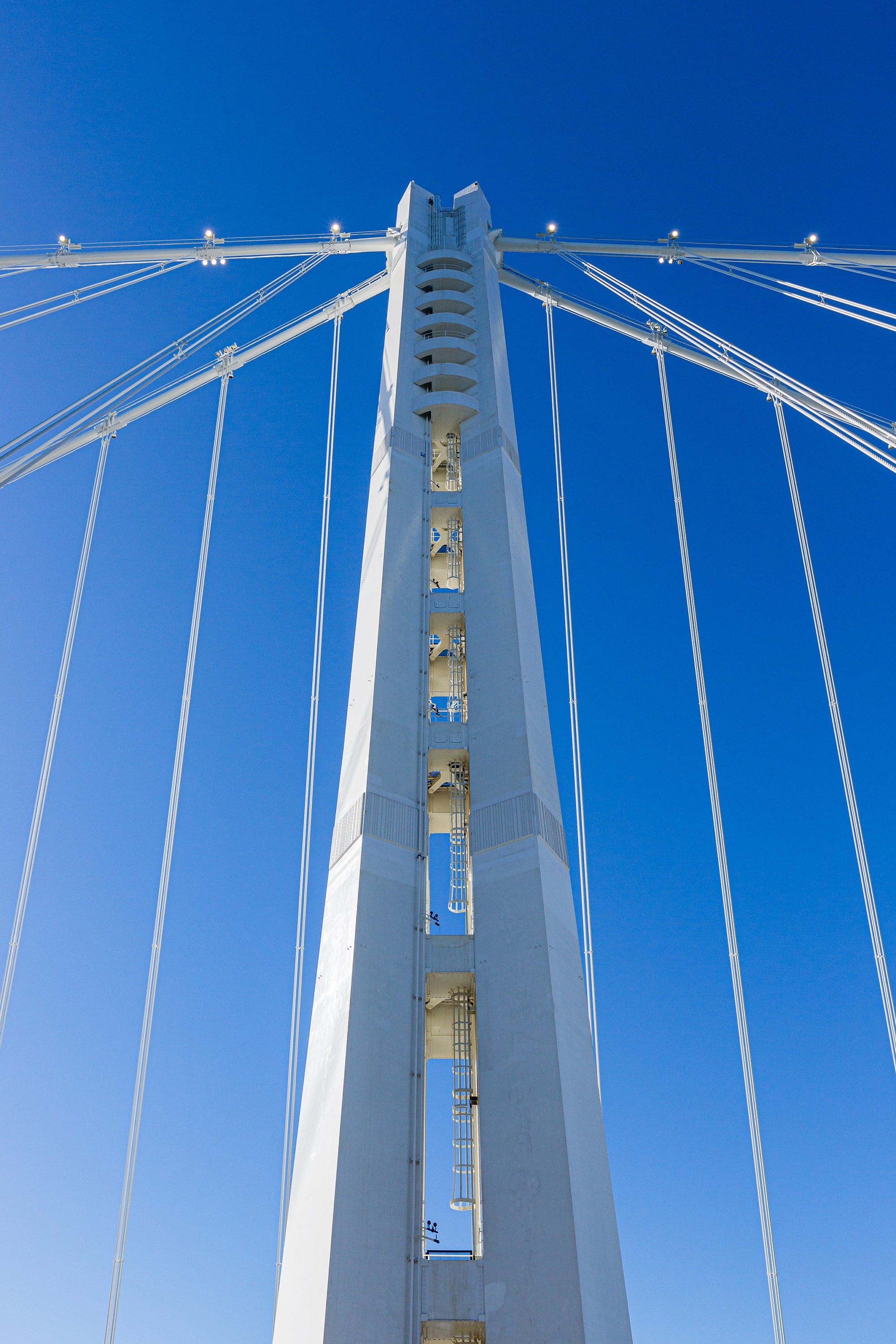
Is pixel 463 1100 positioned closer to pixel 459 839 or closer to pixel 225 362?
pixel 459 839

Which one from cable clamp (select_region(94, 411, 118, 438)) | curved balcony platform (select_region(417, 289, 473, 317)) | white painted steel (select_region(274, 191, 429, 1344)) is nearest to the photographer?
white painted steel (select_region(274, 191, 429, 1344))

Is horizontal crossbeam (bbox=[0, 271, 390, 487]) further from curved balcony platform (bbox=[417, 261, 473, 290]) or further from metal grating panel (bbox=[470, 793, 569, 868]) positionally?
metal grating panel (bbox=[470, 793, 569, 868])

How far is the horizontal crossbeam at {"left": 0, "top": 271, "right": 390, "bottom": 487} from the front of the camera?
2503 centimetres

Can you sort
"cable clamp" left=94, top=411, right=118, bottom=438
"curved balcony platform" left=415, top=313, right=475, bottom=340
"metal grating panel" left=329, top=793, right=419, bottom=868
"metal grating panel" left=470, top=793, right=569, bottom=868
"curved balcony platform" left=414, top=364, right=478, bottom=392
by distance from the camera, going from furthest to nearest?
"curved balcony platform" left=415, top=313, right=475, bottom=340
"curved balcony platform" left=414, top=364, right=478, bottom=392
"cable clamp" left=94, top=411, right=118, bottom=438
"metal grating panel" left=329, top=793, right=419, bottom=868
"metal grating panel" left=470, top=793, right=569, bottom=868

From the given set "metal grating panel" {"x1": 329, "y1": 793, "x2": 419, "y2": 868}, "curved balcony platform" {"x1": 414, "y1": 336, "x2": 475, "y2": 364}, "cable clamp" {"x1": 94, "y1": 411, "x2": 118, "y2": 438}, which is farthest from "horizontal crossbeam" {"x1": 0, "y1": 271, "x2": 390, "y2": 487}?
"metal grating panel" {"x1": 329, "y1": 793, "x2": 419, "y2": 868}

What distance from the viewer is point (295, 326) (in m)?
30.5

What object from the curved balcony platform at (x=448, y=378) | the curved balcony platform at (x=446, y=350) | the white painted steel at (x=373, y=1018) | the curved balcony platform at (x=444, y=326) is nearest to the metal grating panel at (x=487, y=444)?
the curved balcony platform at (x=448, y=378)

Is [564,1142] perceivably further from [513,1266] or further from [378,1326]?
[378,1326]

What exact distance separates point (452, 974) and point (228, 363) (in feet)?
59.7

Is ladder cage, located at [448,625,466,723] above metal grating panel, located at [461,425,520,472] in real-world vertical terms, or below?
below

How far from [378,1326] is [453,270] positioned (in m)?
23.8

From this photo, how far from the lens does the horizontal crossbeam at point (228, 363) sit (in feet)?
82.1

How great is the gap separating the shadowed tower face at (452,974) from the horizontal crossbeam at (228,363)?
19.5ft

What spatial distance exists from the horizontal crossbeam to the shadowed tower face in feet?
19.5
